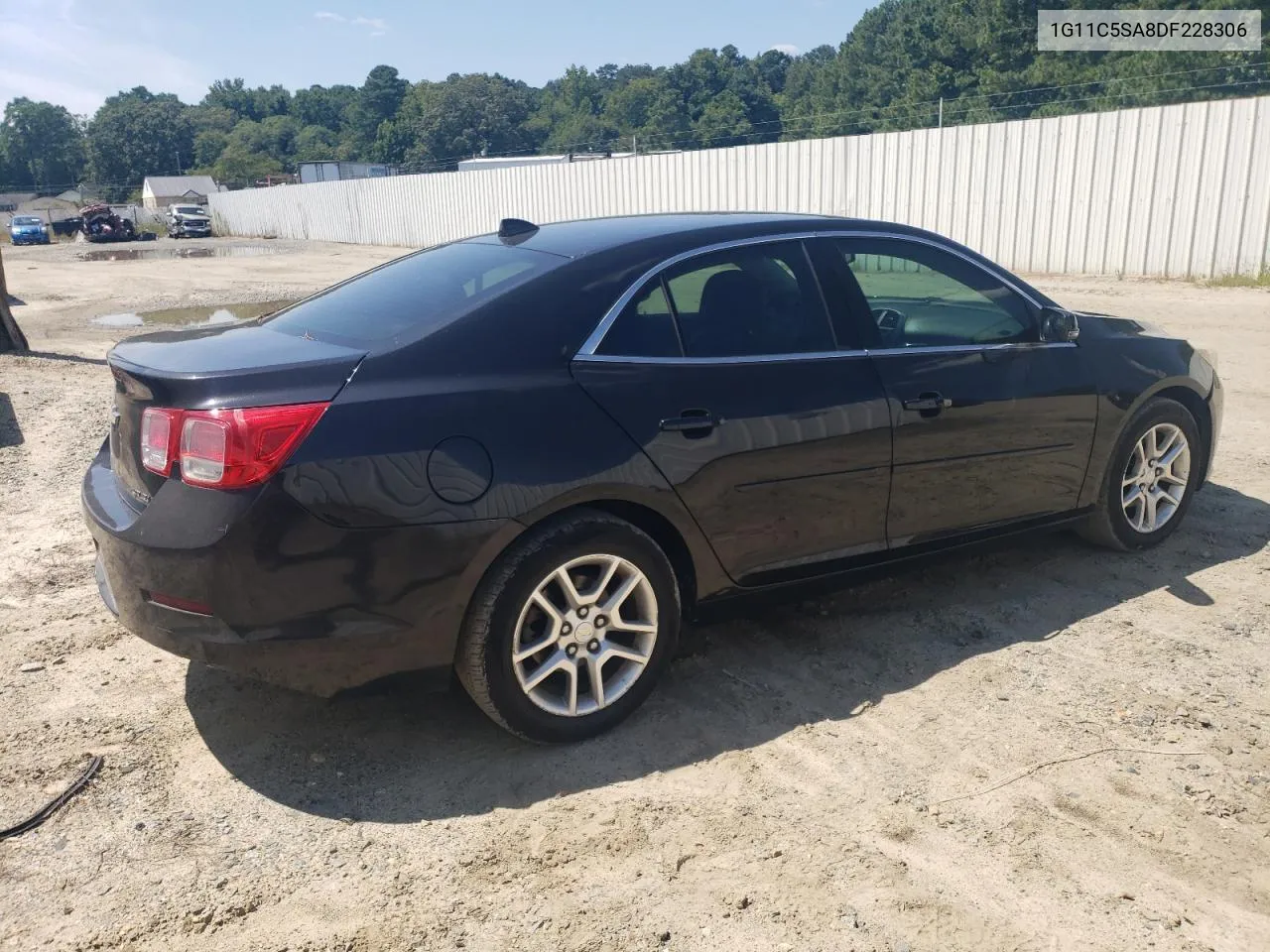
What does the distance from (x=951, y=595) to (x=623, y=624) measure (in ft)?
6.19

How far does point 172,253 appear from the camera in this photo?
41.2 m

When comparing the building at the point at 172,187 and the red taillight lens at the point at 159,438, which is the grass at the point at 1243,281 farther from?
the building at the point at 172,187

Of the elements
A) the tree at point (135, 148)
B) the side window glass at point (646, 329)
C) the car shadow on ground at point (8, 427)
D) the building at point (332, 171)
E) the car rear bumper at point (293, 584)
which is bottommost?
the car shadow on ground at point (8, 427)

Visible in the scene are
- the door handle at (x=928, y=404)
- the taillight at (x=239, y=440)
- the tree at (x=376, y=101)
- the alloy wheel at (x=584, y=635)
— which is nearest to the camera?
the taillight at (x=239, y=440)

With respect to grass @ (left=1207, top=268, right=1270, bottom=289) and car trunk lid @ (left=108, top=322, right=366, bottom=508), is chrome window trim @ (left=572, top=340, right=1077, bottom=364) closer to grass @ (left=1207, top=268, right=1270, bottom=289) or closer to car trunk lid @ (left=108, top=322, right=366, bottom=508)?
car trunk lid @ (left=108, top=322, right=366, bottom=508)

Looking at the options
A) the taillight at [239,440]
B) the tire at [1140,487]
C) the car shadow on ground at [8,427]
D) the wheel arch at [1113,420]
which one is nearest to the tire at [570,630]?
the taillight at [239,440]

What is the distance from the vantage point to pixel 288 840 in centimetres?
303

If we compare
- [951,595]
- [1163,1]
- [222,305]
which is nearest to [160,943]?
[951,595]

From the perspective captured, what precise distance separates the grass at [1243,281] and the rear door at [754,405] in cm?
1394

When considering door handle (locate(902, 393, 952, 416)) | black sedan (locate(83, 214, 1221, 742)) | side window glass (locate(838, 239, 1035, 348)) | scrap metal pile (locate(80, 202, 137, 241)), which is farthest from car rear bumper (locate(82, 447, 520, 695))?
scrap metal pile (locate(80, 202, 137, 241))

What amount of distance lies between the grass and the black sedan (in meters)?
12.7

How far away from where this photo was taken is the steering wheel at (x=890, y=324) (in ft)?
13.6

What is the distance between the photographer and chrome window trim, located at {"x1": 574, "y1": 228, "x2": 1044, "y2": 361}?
3.52m

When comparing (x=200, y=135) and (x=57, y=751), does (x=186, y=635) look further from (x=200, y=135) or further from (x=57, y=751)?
(x=200, y=135)
